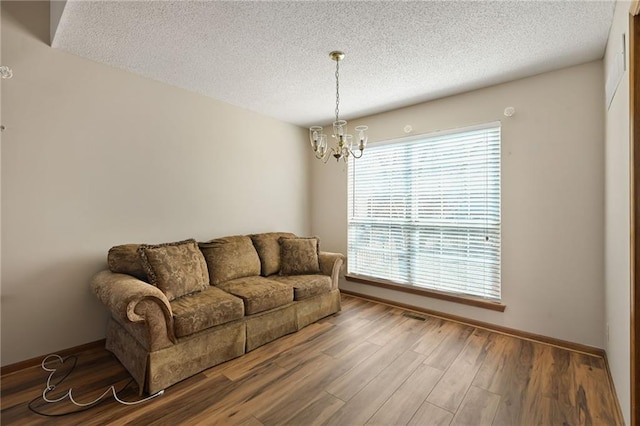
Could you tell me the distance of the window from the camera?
322 cm

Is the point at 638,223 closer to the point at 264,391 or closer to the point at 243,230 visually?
the point at 264,391

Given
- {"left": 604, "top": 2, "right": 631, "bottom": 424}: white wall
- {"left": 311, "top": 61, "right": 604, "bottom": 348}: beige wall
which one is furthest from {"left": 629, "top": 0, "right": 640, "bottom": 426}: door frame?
{"left": 311, "top": 61, "right": 604, "bottom": 348}: beige wall

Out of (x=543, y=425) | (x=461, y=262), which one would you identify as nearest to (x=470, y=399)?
(x=543, y=425)

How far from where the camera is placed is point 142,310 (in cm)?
203

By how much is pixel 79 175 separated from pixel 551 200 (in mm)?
4362

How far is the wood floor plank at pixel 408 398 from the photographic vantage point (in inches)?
72.3

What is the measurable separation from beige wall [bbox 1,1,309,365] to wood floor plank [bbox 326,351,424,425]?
7.85ft

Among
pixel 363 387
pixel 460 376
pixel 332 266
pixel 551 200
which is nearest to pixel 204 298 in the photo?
pixel 363 387

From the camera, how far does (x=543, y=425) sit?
1777 mm

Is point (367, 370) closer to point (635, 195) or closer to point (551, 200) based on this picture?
point (635, 195)

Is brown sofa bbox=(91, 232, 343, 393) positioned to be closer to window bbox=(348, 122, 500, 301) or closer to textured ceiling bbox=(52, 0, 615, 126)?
window bbox=(348, 122, 500, 301)

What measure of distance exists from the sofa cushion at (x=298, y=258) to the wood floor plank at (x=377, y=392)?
1.47 m

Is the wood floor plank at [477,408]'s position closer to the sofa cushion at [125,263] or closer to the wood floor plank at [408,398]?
the wood floor plank at [408,398]

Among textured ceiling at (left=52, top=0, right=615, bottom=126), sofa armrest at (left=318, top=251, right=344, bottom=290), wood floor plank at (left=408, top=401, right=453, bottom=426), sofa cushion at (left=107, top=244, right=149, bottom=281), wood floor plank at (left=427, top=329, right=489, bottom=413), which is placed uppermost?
textured ceiling at (left=52, top=0, right=615, bottom=126)
